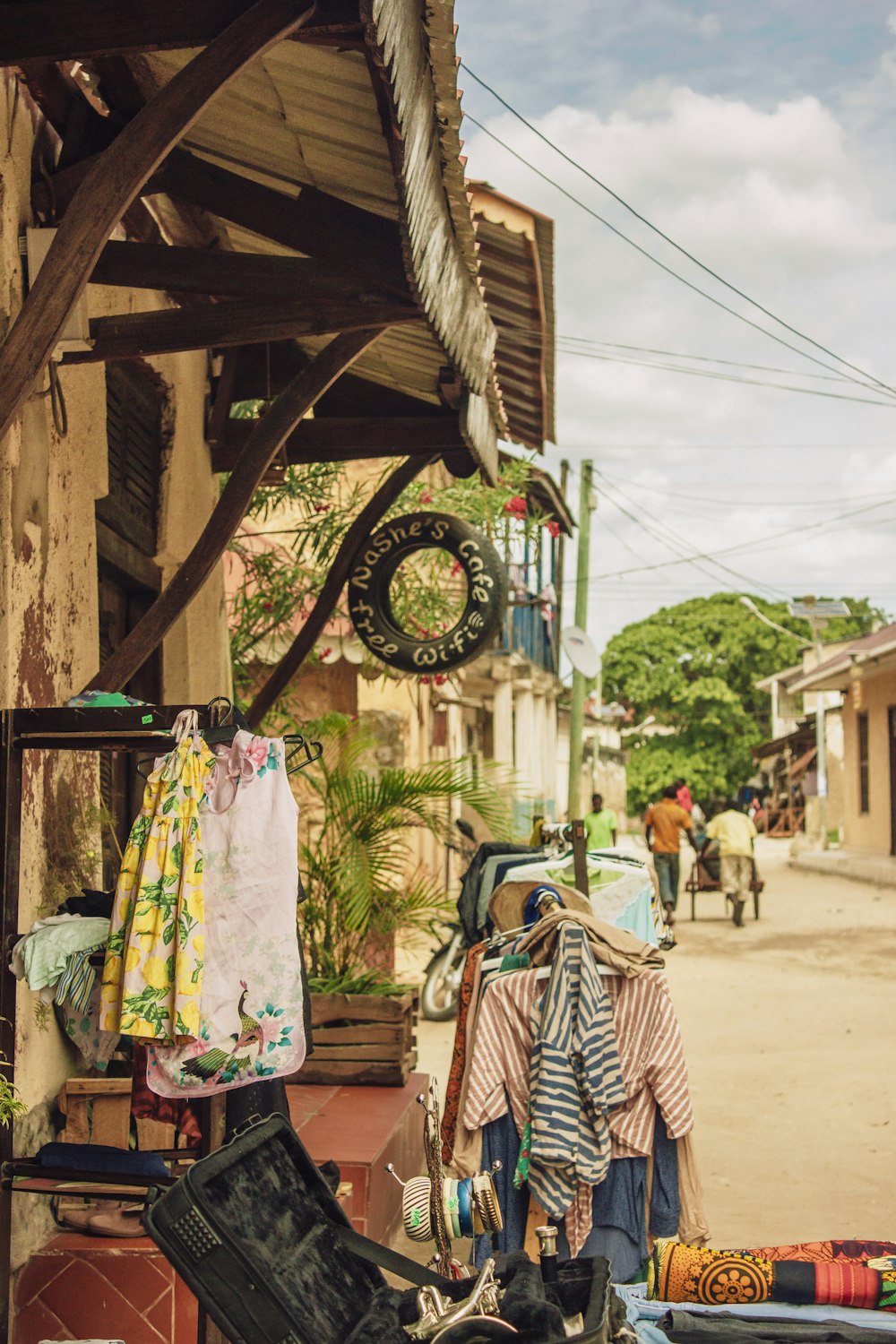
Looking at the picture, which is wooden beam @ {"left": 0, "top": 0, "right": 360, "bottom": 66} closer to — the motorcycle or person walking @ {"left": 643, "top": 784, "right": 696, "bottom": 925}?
the motorcycle

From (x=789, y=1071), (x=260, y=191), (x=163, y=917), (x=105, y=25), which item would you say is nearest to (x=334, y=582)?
(x=260, y=191)

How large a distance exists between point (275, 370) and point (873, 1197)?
4799 mm

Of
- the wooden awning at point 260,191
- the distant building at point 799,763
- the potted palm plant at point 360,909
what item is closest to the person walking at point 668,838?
the potted palm plant at point 360,909

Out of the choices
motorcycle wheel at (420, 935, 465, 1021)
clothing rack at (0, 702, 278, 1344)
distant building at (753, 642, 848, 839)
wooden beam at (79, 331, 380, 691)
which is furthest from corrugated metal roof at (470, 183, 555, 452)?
distant building at (753, 642, 848, 839)

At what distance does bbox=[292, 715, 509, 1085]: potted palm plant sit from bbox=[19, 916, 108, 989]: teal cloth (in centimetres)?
288

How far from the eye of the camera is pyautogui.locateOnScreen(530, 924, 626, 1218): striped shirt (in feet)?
13.5

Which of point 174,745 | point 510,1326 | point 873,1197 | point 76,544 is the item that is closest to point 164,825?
point 174,745

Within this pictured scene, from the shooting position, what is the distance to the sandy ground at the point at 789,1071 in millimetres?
5832

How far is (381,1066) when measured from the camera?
6262mm

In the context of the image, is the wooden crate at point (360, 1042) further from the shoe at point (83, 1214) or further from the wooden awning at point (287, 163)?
the wooden awning at point (287, 163)

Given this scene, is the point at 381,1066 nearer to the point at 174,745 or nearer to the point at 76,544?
the point at 76,544

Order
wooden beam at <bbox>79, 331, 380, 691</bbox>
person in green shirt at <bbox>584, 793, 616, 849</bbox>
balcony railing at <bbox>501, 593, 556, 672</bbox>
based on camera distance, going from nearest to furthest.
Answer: wooden beam at <bbox>79, 331, 380, 691</bbox> → person in green shirt at <bbox>584, 793, 616, 849</bbox> → balcony railing at <bbox>501, 593, 556, 672</bbox>

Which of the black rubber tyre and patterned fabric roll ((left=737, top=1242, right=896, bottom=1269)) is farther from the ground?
the black rubber tyre

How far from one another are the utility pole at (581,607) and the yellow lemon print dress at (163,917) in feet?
51.6
